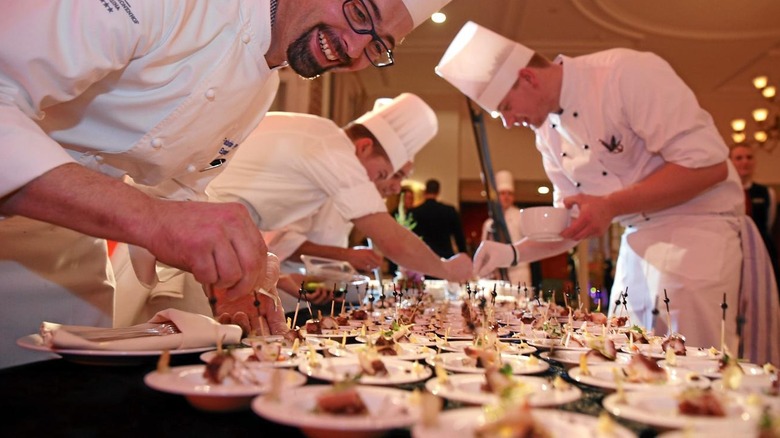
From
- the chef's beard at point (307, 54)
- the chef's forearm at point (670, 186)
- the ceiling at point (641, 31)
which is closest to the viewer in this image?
the chef's beard at point (307, 54)

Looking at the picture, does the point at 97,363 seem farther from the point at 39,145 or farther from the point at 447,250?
the point at 447,250

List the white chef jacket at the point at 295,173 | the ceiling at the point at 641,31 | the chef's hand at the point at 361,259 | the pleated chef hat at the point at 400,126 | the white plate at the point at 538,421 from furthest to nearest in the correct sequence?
the ceiling at the point at 641,31 → the pleated chef hat at the point at 400,126 → the chef's hand at the point at 361,259 → the white chef jacket at the point at 295,173 → the white plate at the point at 538,421

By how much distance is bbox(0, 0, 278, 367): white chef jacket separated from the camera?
928 mm

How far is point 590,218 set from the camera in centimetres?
206

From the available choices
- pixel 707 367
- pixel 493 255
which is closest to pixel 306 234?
pixel 493 255

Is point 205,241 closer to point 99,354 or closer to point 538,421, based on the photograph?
point 99,354

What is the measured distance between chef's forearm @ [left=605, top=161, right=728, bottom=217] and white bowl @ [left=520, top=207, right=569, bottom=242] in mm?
210

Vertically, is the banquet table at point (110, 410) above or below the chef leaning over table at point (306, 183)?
below

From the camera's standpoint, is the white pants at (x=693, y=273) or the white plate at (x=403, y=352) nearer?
the white plate at (x=403, y=352)

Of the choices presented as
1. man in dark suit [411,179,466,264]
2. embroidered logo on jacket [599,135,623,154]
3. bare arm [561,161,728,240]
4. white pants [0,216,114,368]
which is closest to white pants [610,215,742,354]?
bare arm [561,161,728,240]

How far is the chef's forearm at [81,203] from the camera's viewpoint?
34.4 inches

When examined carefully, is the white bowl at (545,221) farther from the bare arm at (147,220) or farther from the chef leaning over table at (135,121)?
the bare arm at (147,220)

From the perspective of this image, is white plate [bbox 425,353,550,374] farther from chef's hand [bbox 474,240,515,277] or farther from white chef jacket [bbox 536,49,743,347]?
chef's hand [bbox 474,240,515,277]

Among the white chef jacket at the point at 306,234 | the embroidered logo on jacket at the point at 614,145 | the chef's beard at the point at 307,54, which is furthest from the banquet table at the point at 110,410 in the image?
the white chef jacket at the point at 306,234
